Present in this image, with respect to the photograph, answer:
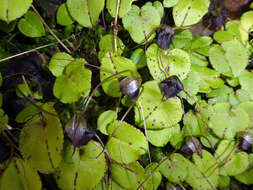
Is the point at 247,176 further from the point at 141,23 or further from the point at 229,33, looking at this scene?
the point at 141,23

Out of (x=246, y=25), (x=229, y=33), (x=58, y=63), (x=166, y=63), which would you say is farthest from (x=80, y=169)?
(x=246, y=25)

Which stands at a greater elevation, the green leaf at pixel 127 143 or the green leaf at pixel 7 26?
the green leaf at pixel 7 26

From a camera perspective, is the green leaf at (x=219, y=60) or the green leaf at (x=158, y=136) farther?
the green leaf at (x=219, y=60)

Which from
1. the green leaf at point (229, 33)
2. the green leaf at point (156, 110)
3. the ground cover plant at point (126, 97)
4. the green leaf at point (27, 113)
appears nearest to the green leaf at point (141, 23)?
the ground cover plant at point (126, 97)

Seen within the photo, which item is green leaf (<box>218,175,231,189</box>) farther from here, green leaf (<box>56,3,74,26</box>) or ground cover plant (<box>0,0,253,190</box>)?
green leaf (<box>56,3,74,26</box>)

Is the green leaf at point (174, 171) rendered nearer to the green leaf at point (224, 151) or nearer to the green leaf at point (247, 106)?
the green leaf at point (224, 151)

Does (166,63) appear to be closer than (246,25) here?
Yes

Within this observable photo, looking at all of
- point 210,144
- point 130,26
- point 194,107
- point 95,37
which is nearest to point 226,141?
point 210,144
